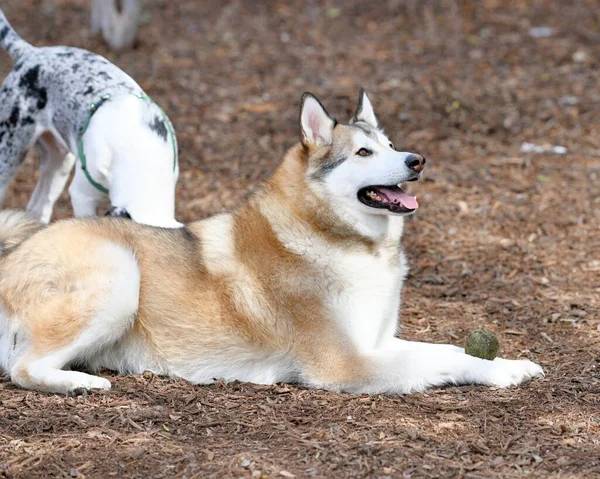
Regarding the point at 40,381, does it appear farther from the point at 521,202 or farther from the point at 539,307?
the point at 521,202

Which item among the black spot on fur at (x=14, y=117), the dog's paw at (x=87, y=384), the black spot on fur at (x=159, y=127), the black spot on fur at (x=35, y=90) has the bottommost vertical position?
the dog's paw at (x=87, y=384)

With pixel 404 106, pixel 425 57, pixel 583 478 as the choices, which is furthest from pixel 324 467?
pixel 425 57

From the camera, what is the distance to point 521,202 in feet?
25.2

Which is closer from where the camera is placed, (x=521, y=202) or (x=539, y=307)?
(x=539, y=307)

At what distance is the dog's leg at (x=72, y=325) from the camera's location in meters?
4.49

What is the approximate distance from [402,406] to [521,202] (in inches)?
148

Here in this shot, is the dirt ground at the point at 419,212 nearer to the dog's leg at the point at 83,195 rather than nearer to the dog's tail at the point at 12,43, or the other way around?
the dog's leg at the point at 83,195

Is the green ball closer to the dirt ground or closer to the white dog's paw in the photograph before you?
the white dog's paw

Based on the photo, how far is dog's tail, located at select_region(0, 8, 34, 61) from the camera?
6.88 m

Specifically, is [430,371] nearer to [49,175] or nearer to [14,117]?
[14,117]

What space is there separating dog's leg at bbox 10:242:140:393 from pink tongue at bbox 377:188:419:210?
1.40 metres

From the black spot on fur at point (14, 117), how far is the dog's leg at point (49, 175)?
0.54m

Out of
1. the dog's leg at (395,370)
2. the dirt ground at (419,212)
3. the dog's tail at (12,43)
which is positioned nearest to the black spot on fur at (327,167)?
the dog's leg at (395,370)

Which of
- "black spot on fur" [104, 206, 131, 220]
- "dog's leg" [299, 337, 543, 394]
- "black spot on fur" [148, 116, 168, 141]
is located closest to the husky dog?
"dog's leg" [299, 337, 543, 394]
